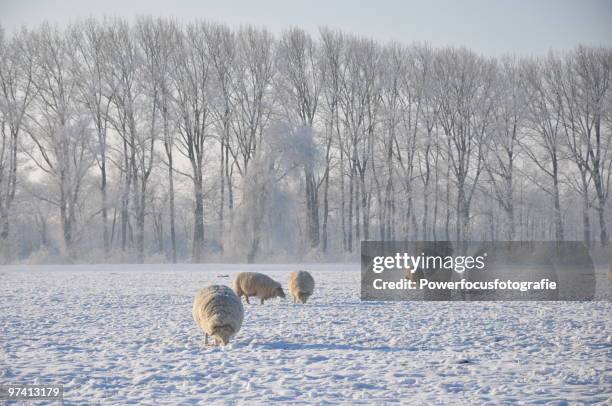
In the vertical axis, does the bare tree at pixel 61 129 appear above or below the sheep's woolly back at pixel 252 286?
above

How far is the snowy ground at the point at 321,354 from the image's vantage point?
675 centimetres

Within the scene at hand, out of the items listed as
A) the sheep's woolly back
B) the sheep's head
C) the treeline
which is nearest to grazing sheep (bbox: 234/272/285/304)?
the sheep's woolly back

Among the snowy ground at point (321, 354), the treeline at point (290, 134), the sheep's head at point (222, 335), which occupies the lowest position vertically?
the snowy ground at point (321, 354)

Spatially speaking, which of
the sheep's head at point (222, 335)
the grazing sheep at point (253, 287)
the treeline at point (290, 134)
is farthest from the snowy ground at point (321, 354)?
the treeline at point (290, 134)

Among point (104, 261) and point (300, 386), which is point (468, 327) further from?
point (104, 261)

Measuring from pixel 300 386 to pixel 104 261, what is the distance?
33.8 metres

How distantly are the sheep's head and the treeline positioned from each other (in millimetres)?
28671

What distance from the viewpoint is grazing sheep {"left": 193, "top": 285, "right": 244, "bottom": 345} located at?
949 centimetres

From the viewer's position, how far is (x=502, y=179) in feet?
150

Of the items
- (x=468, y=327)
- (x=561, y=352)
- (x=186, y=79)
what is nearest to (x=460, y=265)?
(x=468, y=327)

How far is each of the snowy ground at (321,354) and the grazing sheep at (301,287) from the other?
0.75 metres

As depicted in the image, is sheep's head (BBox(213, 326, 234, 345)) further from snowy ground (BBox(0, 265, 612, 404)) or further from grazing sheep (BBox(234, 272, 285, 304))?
grazing sheep (BBox(234, 272, 285, 304))

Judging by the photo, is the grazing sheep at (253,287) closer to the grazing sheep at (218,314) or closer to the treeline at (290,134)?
the grazing sheep at (218,314)

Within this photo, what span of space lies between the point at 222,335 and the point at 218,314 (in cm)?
34
